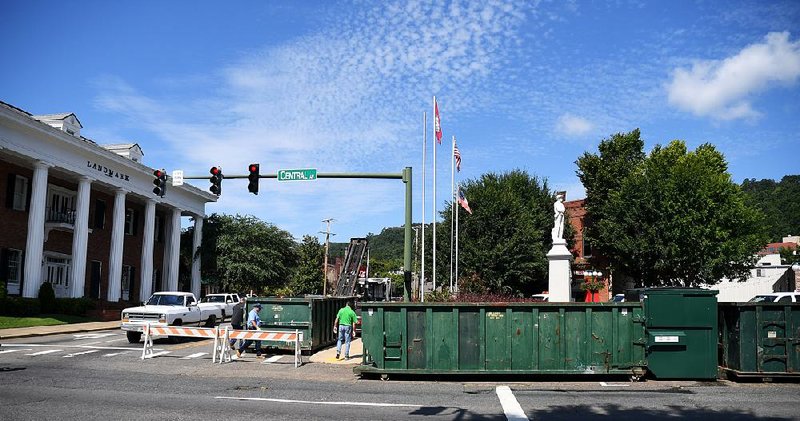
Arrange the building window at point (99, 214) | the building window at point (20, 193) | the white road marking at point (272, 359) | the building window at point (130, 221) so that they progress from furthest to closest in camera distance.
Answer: the building window at point (130, 221) < the building window at point (99, 214) < the building window at point (20, 193) < the white road marking at point (272, 359)

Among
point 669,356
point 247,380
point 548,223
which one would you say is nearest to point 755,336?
point 669,356

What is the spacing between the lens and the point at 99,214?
4025 centimetres

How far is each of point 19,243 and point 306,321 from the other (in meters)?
21.6

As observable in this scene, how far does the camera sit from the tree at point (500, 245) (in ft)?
146

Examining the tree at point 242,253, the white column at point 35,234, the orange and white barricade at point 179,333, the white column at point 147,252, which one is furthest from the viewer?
the tree at point 242,253

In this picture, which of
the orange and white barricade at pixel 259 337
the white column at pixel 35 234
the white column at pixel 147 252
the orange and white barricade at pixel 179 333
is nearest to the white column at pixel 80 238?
the white column at pixel 35 234

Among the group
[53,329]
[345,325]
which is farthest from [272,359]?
[53,329]

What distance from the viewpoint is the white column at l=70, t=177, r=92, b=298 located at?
35.5 meters

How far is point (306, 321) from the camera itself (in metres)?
19.8

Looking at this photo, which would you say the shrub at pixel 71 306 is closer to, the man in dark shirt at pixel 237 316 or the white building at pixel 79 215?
the white building at pixel 79 215

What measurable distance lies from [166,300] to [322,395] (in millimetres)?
15137

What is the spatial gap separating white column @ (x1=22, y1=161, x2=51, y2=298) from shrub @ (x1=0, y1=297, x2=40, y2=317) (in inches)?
62.8

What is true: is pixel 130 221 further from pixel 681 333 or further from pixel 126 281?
pixel 681 333

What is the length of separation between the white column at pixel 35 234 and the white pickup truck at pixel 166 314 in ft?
35.4
